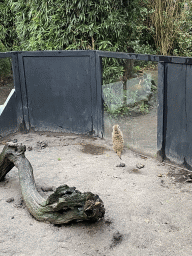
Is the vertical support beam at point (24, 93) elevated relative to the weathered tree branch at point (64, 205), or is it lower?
elevated

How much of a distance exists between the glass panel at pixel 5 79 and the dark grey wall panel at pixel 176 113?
11.5ft

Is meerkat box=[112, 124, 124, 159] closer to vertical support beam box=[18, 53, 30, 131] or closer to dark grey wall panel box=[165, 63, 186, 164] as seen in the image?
dark grey wall panel box=[165, 63, 186, 164]

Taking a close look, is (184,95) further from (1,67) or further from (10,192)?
(1,67)

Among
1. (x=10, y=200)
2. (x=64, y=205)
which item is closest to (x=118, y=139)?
(x=10, y=200)

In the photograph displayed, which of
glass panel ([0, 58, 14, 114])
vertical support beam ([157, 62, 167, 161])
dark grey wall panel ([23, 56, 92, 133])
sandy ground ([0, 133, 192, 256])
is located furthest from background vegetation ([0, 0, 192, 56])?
sandy ground ([0, 133, 192, 256])

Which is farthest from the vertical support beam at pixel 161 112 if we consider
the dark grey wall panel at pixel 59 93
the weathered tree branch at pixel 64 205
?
Result: the weathered tree branch at pixel 64 205

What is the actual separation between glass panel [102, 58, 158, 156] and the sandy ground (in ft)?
1.13

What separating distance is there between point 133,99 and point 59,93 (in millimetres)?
1891

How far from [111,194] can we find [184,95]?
176 centimetres

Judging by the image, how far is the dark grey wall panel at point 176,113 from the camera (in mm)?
4477

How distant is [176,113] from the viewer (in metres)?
4.61

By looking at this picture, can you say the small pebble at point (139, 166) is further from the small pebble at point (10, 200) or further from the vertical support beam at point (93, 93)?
the small pebble at point (10, 200)

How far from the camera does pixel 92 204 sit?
125 inches

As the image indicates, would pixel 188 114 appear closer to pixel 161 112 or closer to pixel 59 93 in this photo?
pixel 161 112
